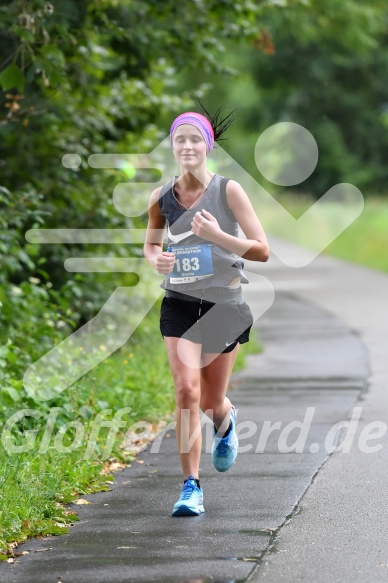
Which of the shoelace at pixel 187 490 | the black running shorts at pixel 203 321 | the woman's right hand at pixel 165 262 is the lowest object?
the shoelace at pixel 187 490

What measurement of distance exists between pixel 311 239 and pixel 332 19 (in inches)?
651

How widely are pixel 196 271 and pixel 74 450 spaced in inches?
68.1

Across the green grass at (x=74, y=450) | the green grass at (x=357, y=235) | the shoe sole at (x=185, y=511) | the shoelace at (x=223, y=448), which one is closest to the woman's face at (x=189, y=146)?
the shoelace at (x=223, y=448)

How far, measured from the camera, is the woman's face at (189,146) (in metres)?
6.04

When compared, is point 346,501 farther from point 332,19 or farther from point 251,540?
point 332,19

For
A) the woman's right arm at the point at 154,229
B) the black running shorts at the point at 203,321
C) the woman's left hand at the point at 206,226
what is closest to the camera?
the woman's left hand at the point at 206,226

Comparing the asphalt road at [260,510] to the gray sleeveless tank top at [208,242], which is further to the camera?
the gray sleeveless tank top at [208,242]

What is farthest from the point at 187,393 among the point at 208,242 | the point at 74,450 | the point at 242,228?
the point at 74,450

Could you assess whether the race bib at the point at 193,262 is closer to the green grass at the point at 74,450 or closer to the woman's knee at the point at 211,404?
the woman's knee at the point at 211,404

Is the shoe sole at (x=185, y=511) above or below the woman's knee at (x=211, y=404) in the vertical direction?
below

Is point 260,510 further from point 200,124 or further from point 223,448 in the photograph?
point 200,124

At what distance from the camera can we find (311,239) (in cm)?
3816

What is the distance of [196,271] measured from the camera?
605cm

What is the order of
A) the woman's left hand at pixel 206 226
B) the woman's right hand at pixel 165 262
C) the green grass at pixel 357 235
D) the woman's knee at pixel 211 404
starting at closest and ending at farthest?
the woman's left hand at pixel 206 226, the woman's right hand at pixel 165 262, the woman's knee at pixel 211 404, the green grass at pixel 357 235
